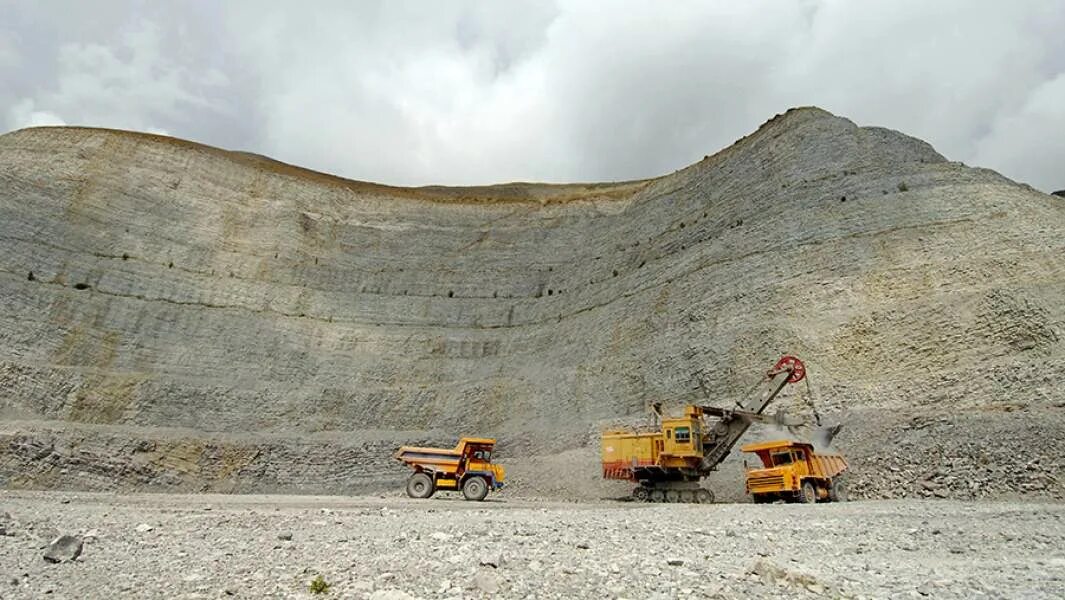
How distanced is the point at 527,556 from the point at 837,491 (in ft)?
41.3

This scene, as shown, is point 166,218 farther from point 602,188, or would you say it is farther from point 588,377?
point 602,188

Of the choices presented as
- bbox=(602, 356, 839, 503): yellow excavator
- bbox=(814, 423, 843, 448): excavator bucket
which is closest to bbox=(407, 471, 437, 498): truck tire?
bbox=(602, 356, 839, 503): yellow excavator

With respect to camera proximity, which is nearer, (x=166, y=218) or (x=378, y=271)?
(x=166, y=218)

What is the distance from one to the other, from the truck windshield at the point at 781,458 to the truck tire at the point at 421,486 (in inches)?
385

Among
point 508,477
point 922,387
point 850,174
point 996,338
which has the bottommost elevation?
point 508,477

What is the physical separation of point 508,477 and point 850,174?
19.0 m

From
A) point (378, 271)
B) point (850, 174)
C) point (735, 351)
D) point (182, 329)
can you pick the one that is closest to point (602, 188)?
point (378, 271)

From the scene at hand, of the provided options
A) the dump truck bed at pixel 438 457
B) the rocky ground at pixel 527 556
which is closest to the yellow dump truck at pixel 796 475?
the rocky ground at pixel 527 556

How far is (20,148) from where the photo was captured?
32.8 m

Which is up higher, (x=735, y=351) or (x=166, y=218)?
(x=166, y=218)

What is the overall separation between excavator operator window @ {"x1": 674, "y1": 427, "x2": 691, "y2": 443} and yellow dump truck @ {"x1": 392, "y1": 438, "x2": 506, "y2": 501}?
5560mm

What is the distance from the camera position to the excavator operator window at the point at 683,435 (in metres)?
16.5

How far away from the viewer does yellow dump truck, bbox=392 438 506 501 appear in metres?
17.9

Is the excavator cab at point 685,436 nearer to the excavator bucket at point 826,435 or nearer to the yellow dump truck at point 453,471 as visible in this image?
the excavator bucket at point 826,435
